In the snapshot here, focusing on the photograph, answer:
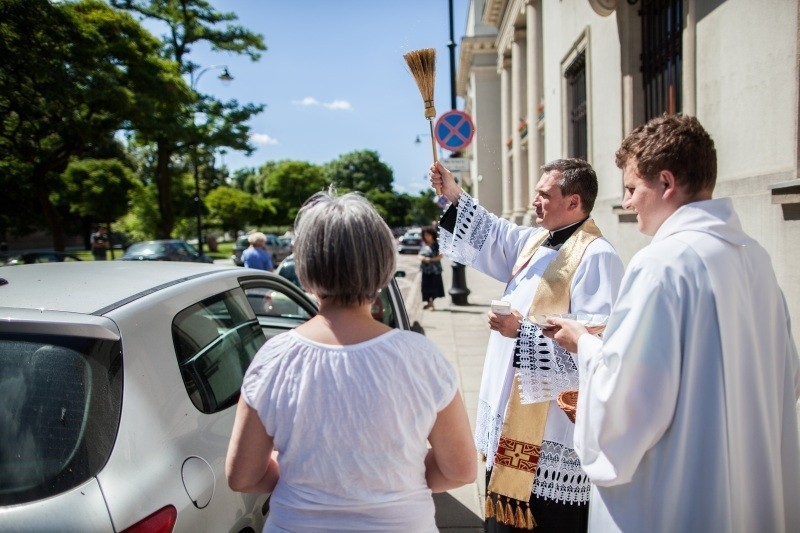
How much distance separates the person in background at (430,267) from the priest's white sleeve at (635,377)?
33.3ft

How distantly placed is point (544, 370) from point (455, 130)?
674cm

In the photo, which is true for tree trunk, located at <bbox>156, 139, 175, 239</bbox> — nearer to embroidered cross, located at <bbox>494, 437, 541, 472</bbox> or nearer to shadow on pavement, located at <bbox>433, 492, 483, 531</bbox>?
shadow on pavement, located at <bbox>433, 492, 483, 531</bbox>

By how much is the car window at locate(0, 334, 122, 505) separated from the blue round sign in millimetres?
7171

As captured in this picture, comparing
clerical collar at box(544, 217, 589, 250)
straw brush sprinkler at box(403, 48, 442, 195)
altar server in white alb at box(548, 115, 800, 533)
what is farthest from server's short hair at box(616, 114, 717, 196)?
straw brush sprinkler at box(403, 48, 442, 195)

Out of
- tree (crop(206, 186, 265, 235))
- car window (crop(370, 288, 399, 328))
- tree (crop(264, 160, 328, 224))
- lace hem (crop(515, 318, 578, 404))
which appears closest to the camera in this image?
lace hem (crop(515, 318, 578, 404))

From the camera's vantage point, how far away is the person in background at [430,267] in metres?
11.8

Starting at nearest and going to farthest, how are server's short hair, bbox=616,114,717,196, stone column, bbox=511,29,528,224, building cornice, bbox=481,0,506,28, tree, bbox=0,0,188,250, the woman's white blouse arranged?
the woman's white blouse → server's short hair, bbox=616,114,717,196 → tree, bbox=0,0,188,250 → stone column, bbox=511,29,528,224 → building cornice, bbox=481,0,506,28

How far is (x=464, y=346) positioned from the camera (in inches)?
330

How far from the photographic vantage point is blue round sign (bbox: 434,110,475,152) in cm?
842

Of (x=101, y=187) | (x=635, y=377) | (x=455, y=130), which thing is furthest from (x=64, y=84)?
(x=101, y=187)

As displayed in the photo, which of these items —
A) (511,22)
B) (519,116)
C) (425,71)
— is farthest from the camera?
(519,116)

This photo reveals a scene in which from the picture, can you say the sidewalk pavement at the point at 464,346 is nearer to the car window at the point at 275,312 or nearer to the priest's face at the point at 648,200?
the priest's face at the point at 648,200

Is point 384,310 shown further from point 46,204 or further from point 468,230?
point 46,204

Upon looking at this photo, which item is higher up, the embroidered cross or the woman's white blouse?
the woman's white blouse
